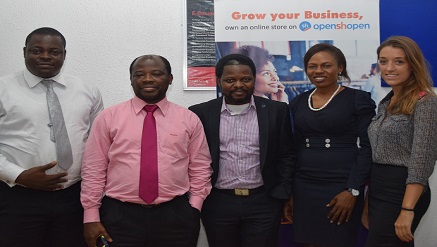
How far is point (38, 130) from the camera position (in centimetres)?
207

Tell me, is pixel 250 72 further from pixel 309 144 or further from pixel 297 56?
pixel 297 56

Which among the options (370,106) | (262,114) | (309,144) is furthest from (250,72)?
(370,106)

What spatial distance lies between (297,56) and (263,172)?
3.47 ft

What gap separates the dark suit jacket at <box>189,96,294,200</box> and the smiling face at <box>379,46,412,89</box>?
626 mm

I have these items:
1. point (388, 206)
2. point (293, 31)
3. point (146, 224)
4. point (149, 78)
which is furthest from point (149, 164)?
point (293, 31)

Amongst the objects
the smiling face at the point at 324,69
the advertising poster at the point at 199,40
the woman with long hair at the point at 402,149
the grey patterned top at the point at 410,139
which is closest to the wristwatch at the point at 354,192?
the woman with long hair at the point at 402,149

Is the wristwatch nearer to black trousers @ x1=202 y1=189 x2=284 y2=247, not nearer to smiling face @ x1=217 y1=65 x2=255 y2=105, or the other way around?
black trousers @ x1=202 y1=189 x2=284 y2=247

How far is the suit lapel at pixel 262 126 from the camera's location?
222 centimetres

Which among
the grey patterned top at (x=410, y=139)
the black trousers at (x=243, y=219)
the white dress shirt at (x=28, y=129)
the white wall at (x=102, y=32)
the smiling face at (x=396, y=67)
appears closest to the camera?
the grey patterned top at (x=410, y=139)


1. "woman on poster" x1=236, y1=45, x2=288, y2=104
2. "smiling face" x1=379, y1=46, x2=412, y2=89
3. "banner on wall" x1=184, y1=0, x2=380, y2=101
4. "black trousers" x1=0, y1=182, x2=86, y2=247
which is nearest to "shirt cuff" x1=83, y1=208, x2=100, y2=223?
"black trousers" x1=0, y1=182, x2=86, y2=247

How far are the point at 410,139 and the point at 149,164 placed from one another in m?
1.29

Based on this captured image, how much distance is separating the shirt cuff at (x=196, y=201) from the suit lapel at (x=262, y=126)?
0.40 m

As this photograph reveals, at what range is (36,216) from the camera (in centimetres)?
203

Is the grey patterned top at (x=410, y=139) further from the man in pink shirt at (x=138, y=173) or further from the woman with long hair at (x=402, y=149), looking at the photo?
the man in pink shirt at (x=138, y=173)
